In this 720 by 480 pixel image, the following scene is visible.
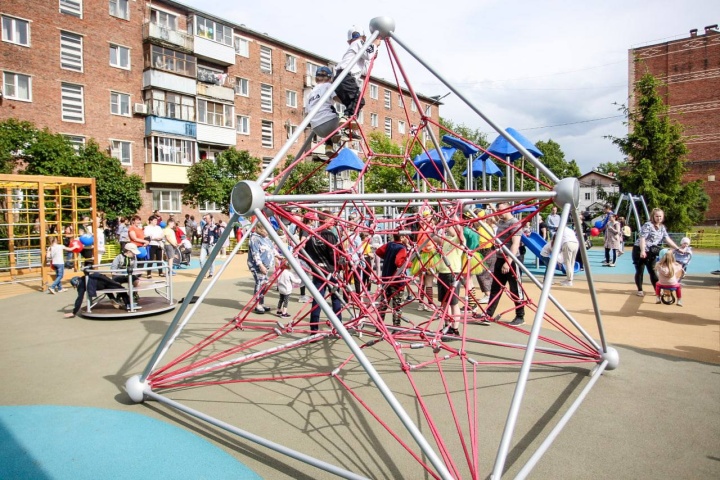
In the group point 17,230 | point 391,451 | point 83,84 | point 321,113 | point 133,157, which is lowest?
point 391,451

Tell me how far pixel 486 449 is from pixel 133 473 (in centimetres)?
221

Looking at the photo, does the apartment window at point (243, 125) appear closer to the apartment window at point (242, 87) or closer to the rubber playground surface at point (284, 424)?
the apartment window at point (242, 87)

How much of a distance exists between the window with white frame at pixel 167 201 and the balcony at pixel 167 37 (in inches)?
312

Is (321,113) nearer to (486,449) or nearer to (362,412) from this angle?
(362,412)

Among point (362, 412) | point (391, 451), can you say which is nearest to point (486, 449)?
point (391, 451)

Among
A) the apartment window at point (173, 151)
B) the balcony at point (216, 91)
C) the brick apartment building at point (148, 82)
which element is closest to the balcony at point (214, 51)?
the brick apartment building at point (148, 82)

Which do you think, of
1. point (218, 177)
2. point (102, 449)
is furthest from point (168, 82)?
point (102, 449)

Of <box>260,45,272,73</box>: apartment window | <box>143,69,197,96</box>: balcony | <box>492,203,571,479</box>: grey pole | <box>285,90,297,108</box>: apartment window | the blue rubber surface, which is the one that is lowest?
Result: the blue rubber surface

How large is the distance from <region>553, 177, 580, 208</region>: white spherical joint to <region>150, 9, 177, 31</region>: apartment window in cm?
2709

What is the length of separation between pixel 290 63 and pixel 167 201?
1335 centimetres

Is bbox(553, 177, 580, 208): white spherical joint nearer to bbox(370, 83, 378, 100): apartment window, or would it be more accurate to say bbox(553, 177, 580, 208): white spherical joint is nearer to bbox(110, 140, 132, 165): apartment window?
bbox(110, 140, 132, 165): apartment window

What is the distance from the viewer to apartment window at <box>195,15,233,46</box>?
88.7ft

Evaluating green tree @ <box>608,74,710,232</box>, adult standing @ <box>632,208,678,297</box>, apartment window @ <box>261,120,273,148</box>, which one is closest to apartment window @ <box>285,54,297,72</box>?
apartment window @ <box>261,120,273,148</box>

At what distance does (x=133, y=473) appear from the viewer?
2803 millimetres
